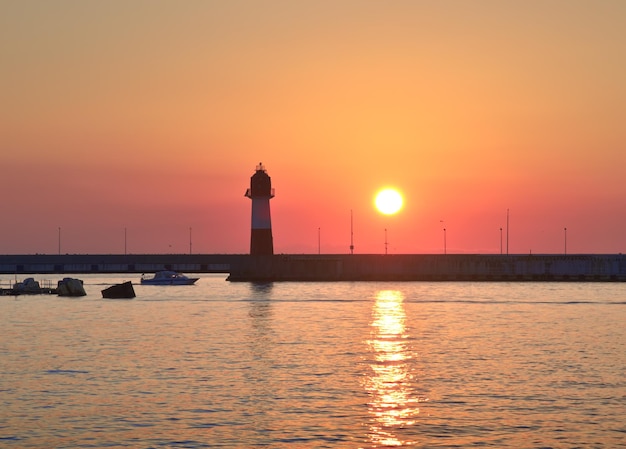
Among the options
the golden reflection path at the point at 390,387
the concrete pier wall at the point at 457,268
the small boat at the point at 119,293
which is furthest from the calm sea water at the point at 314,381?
the concrete pier wall at the point at 457,268

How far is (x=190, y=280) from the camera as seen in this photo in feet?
531

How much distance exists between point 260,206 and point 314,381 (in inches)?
4259

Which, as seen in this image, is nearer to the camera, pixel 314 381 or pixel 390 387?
pixel 390 387

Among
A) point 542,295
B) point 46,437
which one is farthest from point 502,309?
point 46,437

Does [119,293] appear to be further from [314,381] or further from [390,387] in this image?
[390,387]

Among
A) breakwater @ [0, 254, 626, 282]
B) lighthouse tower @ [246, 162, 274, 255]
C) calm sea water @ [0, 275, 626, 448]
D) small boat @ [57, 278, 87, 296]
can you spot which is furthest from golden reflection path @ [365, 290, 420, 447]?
breakwater @ [0, 254, 626, 282]

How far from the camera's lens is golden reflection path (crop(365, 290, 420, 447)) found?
2997 centimetres

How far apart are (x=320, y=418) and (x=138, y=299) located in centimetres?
9236

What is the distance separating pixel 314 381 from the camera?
40.9 metres

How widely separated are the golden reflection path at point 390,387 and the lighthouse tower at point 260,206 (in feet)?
246

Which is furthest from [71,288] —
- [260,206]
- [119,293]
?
[260,206]

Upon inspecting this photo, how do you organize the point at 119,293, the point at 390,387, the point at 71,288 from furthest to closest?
the point at 71,288
the point at 119,293
the point at 390,387

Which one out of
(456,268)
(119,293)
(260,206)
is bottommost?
(119,293)

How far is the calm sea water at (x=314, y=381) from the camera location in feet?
97.3
